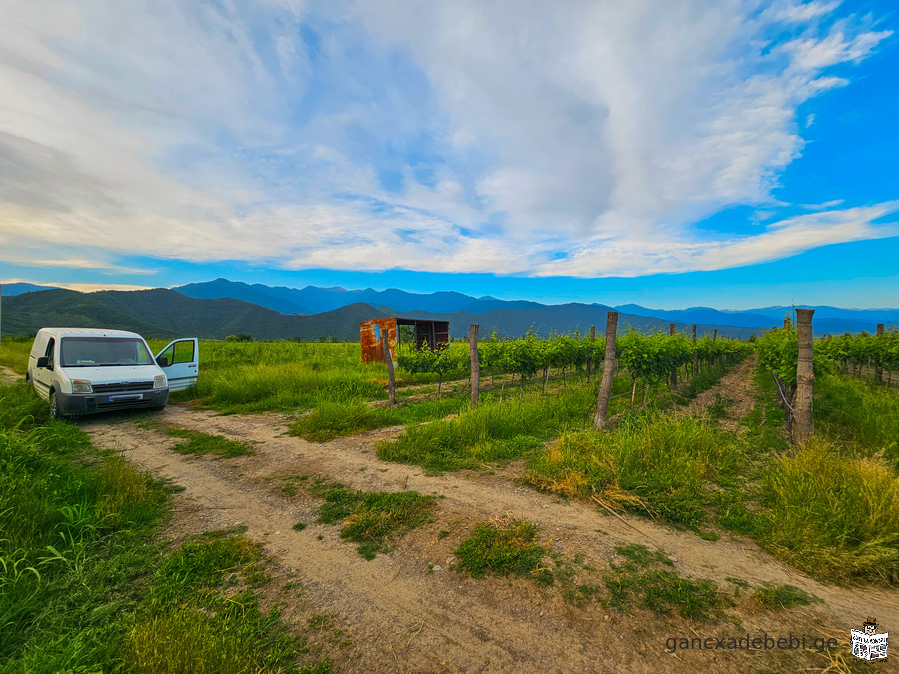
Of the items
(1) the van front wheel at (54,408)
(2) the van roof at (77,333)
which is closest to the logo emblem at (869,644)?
(1) the van front wheel at (54,408)

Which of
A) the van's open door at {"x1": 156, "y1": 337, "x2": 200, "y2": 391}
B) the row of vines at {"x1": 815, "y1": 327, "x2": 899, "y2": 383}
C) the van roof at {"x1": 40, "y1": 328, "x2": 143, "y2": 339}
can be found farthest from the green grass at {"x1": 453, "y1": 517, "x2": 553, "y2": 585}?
the row of vines at {"x1": 815, "y1": 327, "x2": 899, "y2": 383}

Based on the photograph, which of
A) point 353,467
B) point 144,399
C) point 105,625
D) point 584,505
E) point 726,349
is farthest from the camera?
point 726,349

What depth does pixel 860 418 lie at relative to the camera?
24.9 feet

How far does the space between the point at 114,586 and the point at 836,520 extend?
260 inches

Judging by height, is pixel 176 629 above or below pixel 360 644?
above

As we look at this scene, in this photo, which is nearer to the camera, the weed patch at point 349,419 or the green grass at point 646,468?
the green grass at point 646,468

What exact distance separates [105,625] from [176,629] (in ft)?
2.11

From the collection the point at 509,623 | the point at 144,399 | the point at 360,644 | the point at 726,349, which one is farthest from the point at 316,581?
the point at 726,349

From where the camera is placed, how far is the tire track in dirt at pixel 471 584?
2.37m

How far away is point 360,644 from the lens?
2.45m

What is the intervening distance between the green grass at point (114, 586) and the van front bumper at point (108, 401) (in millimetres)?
3542

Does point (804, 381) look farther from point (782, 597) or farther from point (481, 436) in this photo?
point (481, 436)

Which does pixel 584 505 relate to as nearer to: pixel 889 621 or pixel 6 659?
pixel 889 621

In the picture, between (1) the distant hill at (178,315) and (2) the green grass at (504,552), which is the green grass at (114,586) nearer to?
(2) the green grass at (504,552)
